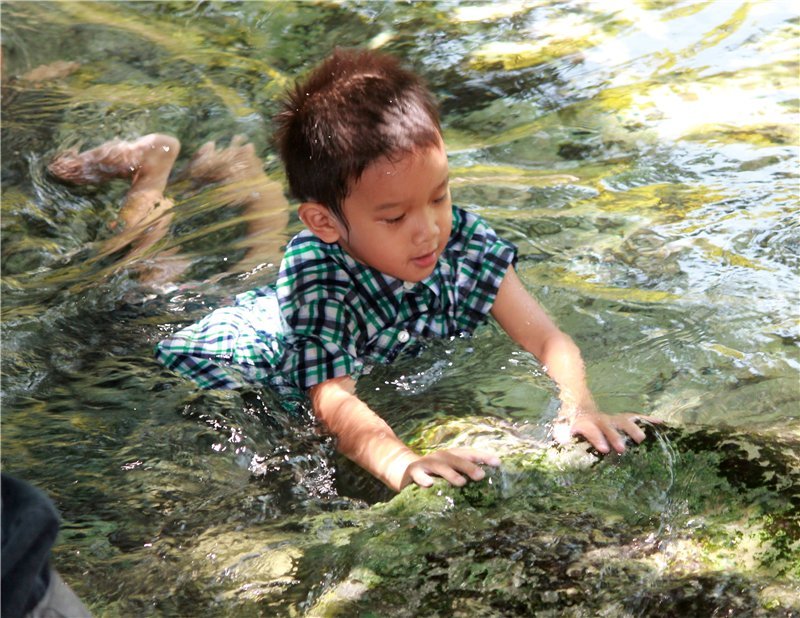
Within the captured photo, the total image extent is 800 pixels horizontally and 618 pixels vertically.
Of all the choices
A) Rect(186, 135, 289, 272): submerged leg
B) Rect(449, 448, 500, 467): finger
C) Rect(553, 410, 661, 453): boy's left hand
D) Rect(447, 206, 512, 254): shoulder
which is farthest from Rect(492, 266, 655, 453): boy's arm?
Rect(186, 135, 289, 272): submerged leg

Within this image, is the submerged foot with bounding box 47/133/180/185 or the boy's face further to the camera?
the submerged foot with bounding box 47/133/180/185

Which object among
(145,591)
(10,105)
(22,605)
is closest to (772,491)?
(145,591)

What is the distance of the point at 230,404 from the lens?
3.14 m

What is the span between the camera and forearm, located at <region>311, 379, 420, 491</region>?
263 centimetres

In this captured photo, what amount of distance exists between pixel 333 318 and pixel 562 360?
2.23 feet

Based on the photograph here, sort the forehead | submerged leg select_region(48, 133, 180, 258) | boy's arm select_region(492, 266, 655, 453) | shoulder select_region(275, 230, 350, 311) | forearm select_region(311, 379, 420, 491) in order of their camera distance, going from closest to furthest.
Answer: boy's arm select_region(492, 266, 655, 453) → forearm select_region(311, 379, 420, 491) → the forehead → shoulder select_region(275, 230, 350, 311) → submerged leg select_region(48, 133, 180, 258)

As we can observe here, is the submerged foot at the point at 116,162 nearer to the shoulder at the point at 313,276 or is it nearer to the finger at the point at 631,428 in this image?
the shoulder at the point at 313,276

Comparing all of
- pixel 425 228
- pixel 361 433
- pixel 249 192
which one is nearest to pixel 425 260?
pixel 425 228

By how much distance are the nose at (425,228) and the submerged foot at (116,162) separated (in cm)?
243

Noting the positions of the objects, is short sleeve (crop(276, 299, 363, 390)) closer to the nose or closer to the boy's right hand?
the nose

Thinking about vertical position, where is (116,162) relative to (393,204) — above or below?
below

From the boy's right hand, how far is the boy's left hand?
21 centimetres

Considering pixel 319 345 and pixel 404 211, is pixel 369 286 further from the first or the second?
pixel 404 211

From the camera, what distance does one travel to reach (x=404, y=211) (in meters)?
2.84
